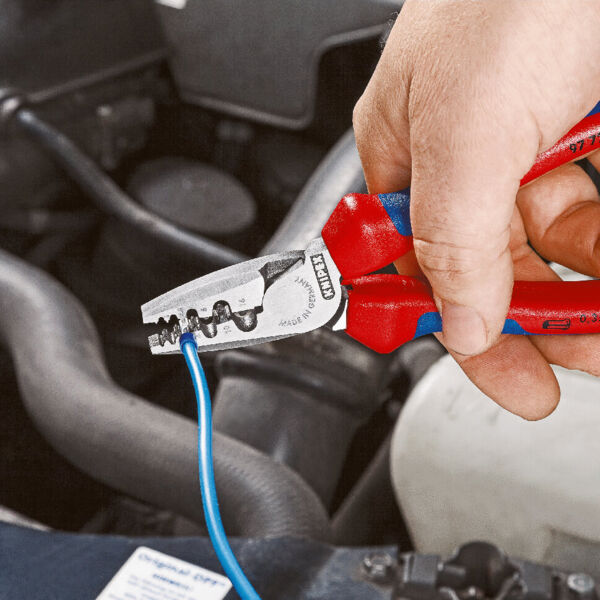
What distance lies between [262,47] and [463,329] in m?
0.90

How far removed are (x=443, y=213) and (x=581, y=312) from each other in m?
0.20

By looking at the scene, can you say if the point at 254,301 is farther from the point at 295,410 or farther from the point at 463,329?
the point at 295,410

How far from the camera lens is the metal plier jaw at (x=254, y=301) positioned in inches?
21.0

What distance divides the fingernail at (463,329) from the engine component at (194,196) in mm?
759

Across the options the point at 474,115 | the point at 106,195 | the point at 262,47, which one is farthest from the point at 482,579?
the point at 262,47

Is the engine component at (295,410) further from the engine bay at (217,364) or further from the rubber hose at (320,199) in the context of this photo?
the rubber hose at (320,199)

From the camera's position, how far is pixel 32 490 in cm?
105

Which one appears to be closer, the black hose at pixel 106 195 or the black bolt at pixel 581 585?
the black bolt at pixel 581 585

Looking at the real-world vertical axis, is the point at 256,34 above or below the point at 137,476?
above

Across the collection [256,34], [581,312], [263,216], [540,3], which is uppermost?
[540,3]

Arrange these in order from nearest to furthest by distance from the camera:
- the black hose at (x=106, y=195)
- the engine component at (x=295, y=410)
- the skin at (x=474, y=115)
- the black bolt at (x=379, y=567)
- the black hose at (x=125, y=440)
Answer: the skin at (x=474, y=115)
the black bolt at (x=379, y=567)
the black hose at (x=125, y=440)
the engine component at (x=295, y=410)
the black hose at (x=106, y=195)

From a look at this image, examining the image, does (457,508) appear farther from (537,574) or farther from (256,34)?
(256,34)

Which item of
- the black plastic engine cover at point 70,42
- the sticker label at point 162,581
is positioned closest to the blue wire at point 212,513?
the sticker label at point 162,581

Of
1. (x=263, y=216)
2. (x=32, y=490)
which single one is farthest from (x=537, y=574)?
(x=263, y=216)
